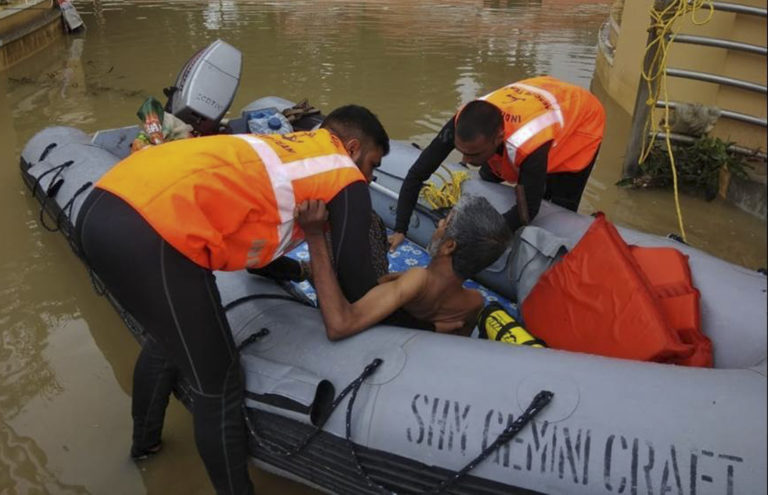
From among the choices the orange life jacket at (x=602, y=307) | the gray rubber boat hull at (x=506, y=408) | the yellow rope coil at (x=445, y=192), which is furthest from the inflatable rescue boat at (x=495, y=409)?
the yellow rope coil at (x=445, y=192)

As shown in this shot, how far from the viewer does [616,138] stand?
5.53 m

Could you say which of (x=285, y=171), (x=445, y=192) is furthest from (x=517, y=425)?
(x=445, y=192)

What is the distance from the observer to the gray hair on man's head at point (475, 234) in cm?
201

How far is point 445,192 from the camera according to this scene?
3158 millimetres

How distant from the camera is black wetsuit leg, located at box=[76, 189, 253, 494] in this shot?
1.51 metres

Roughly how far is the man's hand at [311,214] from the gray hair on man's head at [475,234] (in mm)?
527

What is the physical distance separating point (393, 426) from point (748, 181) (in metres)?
3.37

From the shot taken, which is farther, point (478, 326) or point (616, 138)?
point (616, 138)

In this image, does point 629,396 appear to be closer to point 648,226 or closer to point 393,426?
point 393,426

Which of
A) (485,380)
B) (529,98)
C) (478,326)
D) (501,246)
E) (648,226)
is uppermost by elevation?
(529,98)

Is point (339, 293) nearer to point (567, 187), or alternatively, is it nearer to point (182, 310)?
point (182, 310)

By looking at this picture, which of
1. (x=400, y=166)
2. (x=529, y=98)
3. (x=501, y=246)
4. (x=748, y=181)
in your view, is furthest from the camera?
(x=748, y=181)

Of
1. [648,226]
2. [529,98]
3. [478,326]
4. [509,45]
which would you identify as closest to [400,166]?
[529,98]

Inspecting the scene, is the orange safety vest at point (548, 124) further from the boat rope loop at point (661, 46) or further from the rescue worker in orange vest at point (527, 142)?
the boat rope loop at point (661, 46)
